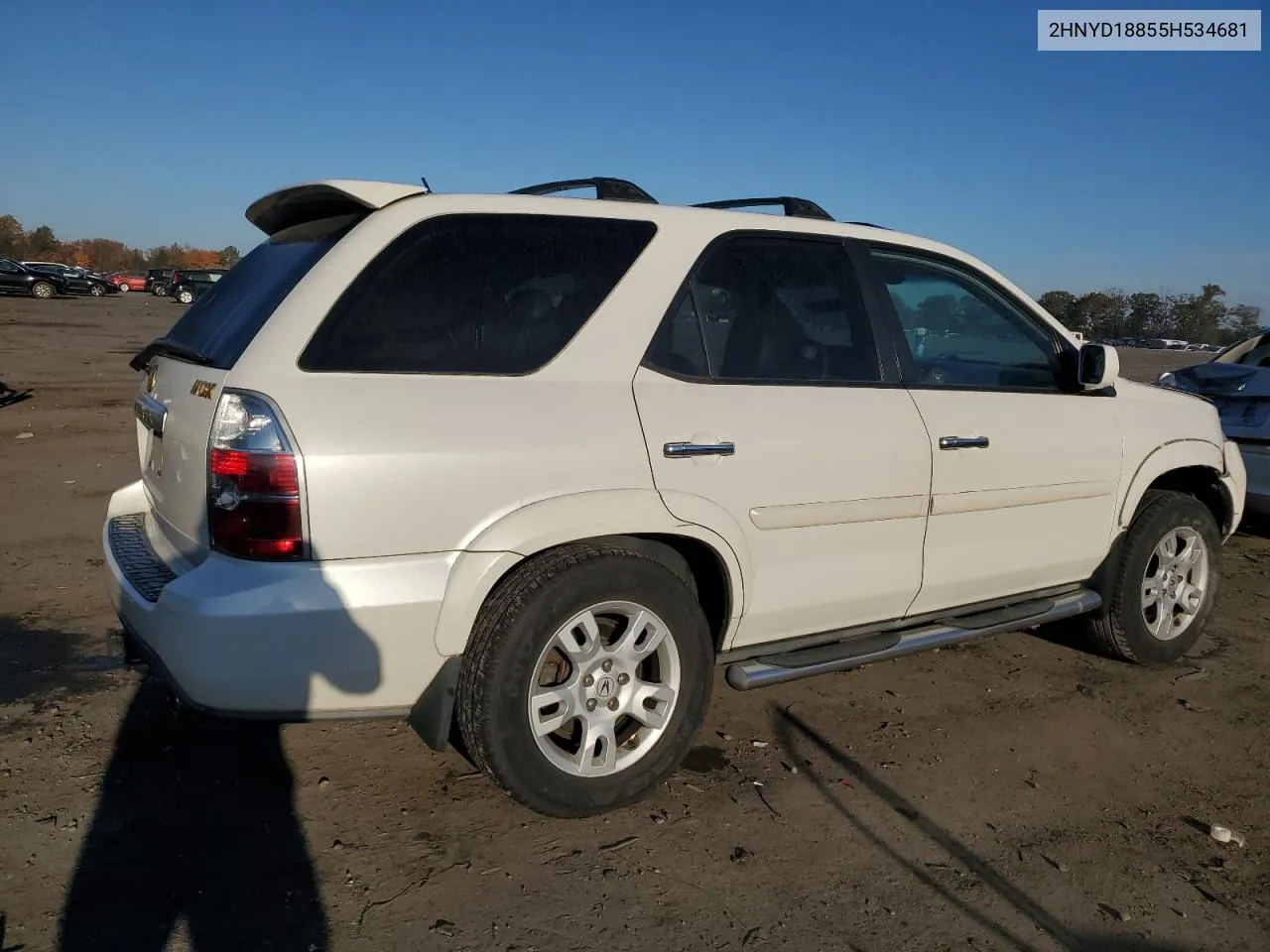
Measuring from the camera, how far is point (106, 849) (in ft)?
9.32

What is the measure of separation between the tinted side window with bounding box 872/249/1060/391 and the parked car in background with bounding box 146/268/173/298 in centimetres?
5492

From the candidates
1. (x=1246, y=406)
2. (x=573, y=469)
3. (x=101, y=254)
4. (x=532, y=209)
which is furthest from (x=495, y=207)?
(x=101, y=254)

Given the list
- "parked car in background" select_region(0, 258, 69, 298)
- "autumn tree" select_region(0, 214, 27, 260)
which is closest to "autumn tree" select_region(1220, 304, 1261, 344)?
"parked car in background" select_region(0, 258, 69, 298)

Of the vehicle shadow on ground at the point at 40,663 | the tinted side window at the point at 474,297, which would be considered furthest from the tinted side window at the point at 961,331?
the vehicle shadow on ground at the point at 40,663

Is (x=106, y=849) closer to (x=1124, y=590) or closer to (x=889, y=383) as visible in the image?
(x=889, y=383)

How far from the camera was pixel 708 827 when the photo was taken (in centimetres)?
312

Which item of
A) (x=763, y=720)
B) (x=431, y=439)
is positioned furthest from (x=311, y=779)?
(x=763, y=720)

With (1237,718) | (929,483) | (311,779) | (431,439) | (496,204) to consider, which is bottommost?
(1237,718)

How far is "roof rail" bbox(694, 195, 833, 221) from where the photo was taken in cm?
387

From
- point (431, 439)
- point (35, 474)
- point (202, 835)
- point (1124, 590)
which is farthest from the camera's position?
point (35, 474)

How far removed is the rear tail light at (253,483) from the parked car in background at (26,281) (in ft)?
144

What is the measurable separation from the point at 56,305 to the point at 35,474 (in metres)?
33.5

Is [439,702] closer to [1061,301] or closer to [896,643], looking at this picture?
[896,643]

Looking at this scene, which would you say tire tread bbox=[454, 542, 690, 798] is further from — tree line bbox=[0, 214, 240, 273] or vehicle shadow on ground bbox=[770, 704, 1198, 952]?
tree line bbox=[0, 214, 240, 273]
